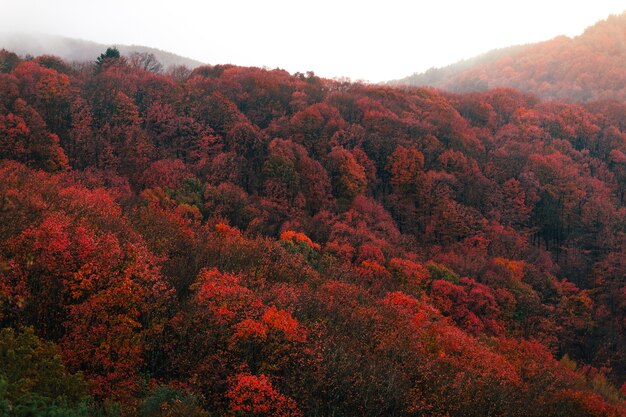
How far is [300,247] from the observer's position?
2586 inches

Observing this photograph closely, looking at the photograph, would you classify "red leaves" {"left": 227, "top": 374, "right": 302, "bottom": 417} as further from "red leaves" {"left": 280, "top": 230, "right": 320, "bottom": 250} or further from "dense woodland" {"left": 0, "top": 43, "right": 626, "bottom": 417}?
"red leaves" {"left": 280, "top": 230, "right": 320, "bottom": 250}

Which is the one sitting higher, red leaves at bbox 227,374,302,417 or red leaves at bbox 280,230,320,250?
red leaves at bbox 227,374,302,417

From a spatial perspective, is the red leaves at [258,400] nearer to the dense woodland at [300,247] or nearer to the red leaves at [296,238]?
the dense woodland at [300,247]

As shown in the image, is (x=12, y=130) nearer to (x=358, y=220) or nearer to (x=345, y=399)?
(x=358, y=220)

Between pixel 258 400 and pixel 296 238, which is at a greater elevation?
pixel 258 400

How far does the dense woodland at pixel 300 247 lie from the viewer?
30.0 meters

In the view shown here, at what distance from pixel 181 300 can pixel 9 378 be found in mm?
19799

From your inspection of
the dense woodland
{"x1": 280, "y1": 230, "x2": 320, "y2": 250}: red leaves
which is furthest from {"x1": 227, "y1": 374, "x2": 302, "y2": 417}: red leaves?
{"x1": 280, "y1": 230, "x2": 320, "y2": 250}: red leaves

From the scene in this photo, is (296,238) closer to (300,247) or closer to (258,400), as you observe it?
(300,247)

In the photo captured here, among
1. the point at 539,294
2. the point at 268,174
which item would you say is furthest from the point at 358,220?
the point at 539,294

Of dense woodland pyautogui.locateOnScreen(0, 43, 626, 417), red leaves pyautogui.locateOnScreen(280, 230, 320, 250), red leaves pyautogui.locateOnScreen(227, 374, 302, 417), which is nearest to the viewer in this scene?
red leaves pyautogui.locateOnScreen(227, 374, 302, 417)

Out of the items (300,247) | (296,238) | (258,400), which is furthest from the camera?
(296,238)

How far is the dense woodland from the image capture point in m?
30.0

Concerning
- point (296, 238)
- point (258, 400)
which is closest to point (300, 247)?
point (296, 238)
